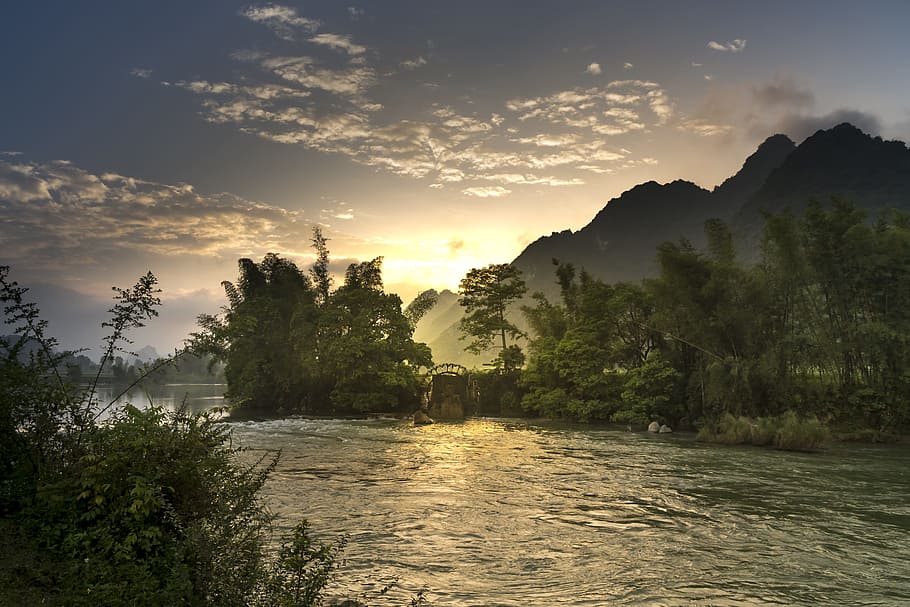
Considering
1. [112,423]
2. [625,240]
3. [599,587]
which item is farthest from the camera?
[625,240]

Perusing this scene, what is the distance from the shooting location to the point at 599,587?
29.3ft

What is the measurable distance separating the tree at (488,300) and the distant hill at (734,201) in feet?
18.2

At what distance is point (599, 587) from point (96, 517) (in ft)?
23.6

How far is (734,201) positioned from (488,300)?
105040 mm

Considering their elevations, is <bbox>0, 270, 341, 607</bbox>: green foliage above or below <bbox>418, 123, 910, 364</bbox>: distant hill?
below

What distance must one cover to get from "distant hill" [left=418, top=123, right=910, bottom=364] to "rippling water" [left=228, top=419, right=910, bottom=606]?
3318 cm

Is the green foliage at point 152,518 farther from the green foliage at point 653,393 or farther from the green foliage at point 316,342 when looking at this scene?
the green foliage at point 316,342

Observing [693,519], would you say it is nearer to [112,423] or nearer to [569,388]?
[112,423]

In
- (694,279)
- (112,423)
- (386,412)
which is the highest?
(694,279)

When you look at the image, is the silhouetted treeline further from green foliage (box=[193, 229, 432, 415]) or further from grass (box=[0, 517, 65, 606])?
grass (box=[0, 517, 65, 606])

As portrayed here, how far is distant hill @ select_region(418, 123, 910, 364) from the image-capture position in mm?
80562

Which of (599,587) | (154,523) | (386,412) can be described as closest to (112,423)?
(154,523)

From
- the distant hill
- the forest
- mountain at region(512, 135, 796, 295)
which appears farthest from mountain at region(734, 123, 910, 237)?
the forest

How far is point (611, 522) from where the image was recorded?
42.5 feet
